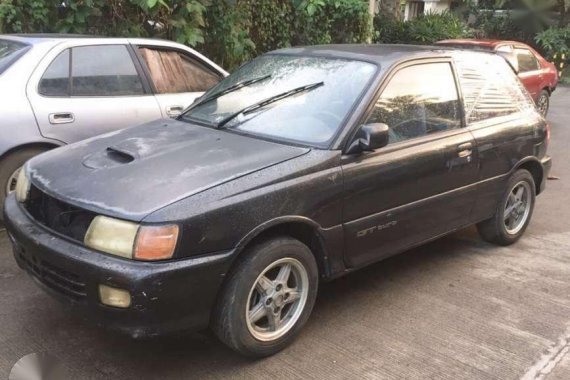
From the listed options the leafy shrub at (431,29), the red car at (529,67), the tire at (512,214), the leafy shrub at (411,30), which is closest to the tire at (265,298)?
the tire at (512,214)

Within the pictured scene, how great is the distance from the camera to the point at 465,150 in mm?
4309

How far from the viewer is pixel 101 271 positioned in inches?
109

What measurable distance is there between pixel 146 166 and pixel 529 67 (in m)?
10.5

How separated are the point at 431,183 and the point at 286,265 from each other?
1311mm

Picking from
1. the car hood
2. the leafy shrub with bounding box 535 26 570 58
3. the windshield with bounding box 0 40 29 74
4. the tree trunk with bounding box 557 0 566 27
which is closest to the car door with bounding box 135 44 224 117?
the windshield with bounding box 0 40 29 74

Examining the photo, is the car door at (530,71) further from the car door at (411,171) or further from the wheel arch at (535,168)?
the car door at (411,171)

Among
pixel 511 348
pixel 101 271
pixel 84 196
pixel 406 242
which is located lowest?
pixel 511 348

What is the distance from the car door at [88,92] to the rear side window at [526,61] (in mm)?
8504

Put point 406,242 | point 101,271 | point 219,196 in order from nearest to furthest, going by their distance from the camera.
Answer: point 101,271
point 219,196
point 406,242

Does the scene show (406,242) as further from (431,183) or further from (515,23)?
(515,23)

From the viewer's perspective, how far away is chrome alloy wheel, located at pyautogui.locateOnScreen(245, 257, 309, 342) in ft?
10.5

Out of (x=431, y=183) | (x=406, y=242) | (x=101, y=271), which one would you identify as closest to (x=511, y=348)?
(x=406, y=242)

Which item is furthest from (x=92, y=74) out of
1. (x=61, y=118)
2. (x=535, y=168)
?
(x=535, y=168)

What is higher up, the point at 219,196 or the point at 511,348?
the point at 219,196
